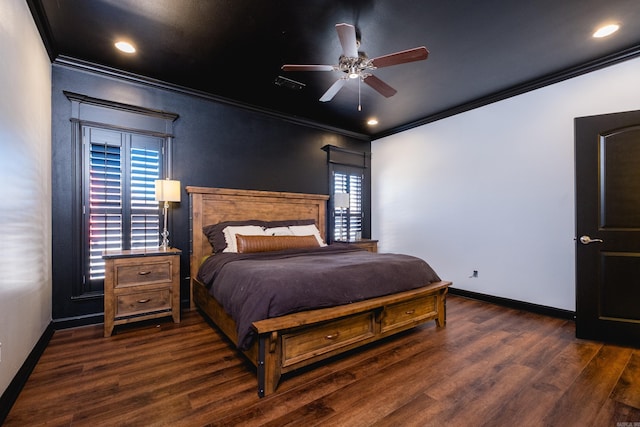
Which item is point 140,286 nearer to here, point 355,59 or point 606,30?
point 355,59

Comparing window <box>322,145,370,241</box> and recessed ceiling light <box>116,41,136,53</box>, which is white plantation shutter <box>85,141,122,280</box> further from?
window <box>322,145,370,241</box>

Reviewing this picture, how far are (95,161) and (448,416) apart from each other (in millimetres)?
3842

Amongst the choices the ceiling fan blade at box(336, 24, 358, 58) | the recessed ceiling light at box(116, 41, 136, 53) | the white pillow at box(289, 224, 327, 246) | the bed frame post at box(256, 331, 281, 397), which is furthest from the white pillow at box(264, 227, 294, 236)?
the recessed ceiling light at box(116, 41, 136, 53)

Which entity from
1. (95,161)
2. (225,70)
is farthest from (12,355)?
(225,70)

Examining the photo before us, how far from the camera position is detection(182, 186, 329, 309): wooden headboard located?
3586 millimetres

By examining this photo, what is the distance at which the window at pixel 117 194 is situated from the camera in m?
2.99

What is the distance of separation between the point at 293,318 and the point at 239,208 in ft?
7.74

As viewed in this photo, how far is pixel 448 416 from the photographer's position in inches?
63.4

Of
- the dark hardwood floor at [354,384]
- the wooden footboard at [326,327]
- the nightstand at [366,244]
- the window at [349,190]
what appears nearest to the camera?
the dark hardwood floor at [354,384]

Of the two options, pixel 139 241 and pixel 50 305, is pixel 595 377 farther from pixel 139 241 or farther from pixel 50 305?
pixel 50 305

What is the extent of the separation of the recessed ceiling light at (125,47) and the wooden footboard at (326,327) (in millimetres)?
2541

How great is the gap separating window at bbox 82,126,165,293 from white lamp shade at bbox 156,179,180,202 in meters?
0.27

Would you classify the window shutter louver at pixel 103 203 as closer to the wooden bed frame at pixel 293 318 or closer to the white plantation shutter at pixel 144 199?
the white plantation shutter at pixel 144 199

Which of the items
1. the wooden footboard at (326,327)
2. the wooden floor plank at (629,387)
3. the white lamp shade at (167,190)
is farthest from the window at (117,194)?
the wooden floor plank at (629,387)
